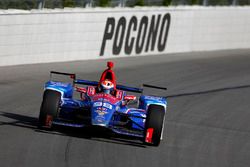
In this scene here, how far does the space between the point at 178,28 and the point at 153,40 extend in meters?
1.33

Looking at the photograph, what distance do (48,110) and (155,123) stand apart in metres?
1.64

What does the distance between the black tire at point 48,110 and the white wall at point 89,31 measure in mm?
7782

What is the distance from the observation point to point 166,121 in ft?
45.2

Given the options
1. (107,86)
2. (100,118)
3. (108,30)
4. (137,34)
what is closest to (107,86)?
(107,86)

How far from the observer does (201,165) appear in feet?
33.6

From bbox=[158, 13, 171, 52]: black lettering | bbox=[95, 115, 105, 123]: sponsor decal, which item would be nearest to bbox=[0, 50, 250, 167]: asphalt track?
bbox=[95, 115, 105, 123]: sponsor decal

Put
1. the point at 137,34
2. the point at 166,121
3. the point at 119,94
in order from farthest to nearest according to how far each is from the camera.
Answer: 1. the point at 137,34
2. the point at 166,121
3. the point at 119,94

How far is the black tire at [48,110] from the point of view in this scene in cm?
1127

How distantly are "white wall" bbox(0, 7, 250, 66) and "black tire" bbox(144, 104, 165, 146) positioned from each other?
8374mm

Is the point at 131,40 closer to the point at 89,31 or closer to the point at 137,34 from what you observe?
the point at 137,34

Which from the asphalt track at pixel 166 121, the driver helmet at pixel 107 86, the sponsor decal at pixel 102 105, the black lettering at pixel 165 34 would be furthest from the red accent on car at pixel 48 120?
the black lettering at pixel 165 34

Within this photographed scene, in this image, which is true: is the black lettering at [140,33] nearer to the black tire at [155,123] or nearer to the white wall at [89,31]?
the white wall at [89,31]

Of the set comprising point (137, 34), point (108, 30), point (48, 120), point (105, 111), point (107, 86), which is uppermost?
point (108, 30)

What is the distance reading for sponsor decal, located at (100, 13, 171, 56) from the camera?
2253cm
